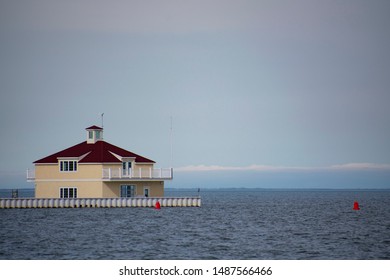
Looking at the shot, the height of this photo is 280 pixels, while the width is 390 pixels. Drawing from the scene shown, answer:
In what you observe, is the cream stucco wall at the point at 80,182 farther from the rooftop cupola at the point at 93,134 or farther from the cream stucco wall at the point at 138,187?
the rooftop cupola at the point at 93,134

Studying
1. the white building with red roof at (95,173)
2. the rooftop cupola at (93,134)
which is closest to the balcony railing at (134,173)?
A: the white building with red roof at (95,173)

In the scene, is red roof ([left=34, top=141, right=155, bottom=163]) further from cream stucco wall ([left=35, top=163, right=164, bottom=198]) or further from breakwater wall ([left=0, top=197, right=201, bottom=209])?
breakwater wall ([left=0, top=197, right=201, bottom=209])

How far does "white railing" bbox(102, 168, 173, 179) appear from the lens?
2785 inches

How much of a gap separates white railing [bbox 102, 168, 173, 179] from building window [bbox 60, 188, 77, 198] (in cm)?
362

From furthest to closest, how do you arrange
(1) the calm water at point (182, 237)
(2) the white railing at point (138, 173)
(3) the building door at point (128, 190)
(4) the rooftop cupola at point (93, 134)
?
(4) the rooftop cupola at point (93, 134), (3) the building door at point (128, 190), (2) the white railing at point (138, 173), (1) the calm water at point (182, 237)

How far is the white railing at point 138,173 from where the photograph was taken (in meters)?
70.8

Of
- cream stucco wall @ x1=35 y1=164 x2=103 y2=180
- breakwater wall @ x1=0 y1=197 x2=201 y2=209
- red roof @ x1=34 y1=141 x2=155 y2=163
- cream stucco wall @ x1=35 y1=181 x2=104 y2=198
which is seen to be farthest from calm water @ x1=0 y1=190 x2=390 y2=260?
red roof @ x1=34 y1=141 x2=155 y2=163

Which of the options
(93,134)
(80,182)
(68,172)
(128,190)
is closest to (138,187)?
(128,190)

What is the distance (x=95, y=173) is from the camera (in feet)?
233

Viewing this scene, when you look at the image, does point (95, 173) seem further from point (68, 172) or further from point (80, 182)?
point (68, 172)

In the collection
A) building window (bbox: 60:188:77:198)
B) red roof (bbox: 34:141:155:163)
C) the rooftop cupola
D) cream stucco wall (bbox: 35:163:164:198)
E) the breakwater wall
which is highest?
the rooftop cupola

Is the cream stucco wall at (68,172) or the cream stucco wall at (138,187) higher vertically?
the cream stucco wall at (68,172)

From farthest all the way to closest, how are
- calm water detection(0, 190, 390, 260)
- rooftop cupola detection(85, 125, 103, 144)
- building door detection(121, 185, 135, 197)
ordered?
rooftop cupola detection(85, 125, 103, 144), building door detection(121, 185, 135, 197), calm water detection(0, 190, 390, 260)
